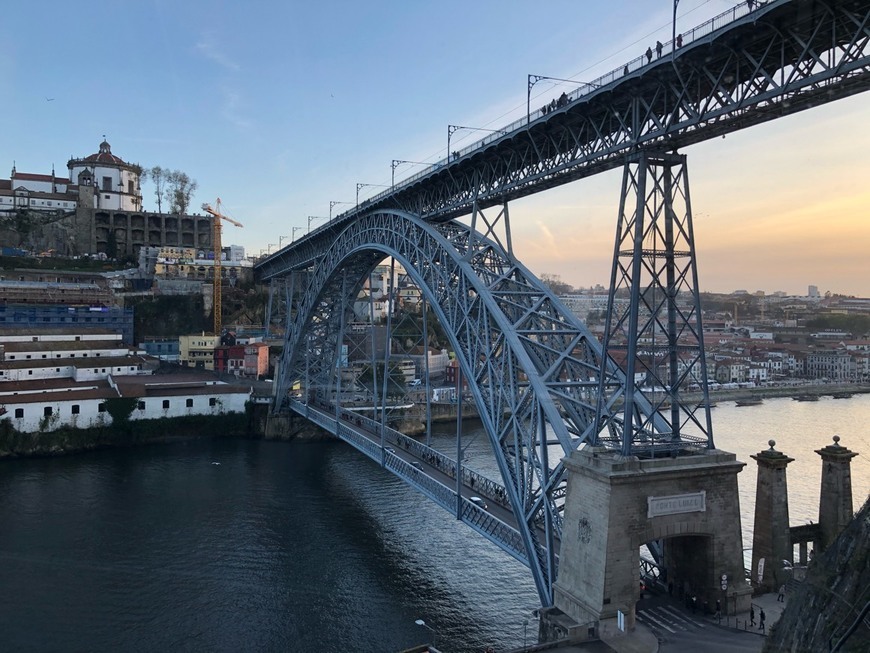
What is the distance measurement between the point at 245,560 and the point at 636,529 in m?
11.8

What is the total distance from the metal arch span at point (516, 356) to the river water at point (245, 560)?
3.29 metres

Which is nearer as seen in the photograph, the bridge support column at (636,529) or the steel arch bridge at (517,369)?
the bridge support column at (636,529)

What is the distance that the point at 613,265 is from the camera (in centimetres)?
1030

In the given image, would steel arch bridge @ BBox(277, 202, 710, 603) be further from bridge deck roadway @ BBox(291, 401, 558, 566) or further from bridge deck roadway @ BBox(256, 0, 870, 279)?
bridge deck roadway @ BBox(256, 0, 870, 279)

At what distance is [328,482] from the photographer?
84.2 feet

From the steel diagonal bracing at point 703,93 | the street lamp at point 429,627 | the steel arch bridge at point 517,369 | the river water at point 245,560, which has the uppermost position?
the steel diagonal bracing at point 703,93

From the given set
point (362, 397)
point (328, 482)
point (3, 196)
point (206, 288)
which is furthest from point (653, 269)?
point (3, 196)

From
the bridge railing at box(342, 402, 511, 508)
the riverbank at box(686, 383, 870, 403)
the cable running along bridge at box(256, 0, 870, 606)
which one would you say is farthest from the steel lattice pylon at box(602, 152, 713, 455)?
the riverbank at box(686, 383, 870, 403)

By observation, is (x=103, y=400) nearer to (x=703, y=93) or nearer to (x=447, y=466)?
(x=447, y=466)

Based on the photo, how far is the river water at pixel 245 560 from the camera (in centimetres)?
1359

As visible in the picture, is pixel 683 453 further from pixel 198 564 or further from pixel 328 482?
pixel 328 482

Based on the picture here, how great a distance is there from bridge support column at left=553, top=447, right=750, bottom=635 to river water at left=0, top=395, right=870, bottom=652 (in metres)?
4.63

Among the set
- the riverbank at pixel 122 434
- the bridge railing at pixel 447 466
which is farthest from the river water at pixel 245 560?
the bridge railing at pixel 447 466

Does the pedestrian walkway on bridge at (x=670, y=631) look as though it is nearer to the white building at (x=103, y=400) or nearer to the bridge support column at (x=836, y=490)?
the bridge support column at (x=836, y=490)
